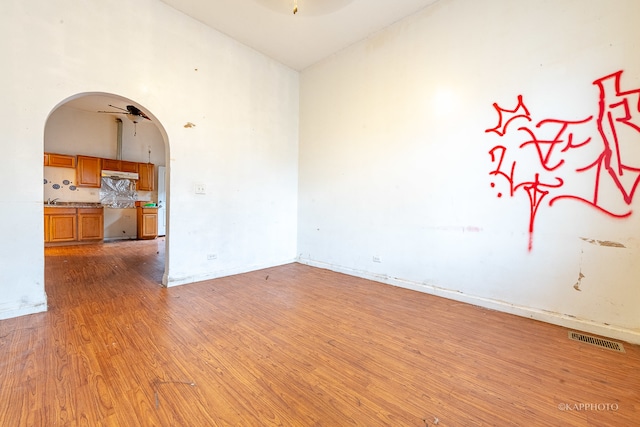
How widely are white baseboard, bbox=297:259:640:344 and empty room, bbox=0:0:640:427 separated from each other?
17mm

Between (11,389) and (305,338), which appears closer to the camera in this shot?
(11,389)

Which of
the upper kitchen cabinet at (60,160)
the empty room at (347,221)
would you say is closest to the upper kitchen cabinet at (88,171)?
the upper kitchen cabinet at (60,160)

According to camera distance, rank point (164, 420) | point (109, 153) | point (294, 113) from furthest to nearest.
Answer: point (109, 153) < point (294, 113) < point (164, 420)

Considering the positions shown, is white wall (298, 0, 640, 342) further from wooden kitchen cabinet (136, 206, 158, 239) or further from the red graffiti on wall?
wooden kitchen cabinet (136, 206, 158, 239)

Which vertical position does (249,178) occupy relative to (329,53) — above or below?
below

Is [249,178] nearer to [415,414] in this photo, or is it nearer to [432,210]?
[432,210]

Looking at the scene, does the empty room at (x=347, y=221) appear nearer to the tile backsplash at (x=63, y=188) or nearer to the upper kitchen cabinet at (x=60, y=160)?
the tile backsplash at (x=63, y=188)

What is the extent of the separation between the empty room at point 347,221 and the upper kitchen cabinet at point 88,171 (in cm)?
278

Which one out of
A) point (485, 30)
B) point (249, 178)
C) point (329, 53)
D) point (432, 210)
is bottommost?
point (432, 210)

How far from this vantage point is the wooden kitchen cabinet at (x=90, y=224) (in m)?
5.98

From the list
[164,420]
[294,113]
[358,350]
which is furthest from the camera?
[294,113]

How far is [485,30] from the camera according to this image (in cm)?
261

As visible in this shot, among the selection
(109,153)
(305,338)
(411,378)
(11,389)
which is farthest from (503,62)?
(109,153)

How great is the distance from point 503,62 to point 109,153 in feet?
27.8
